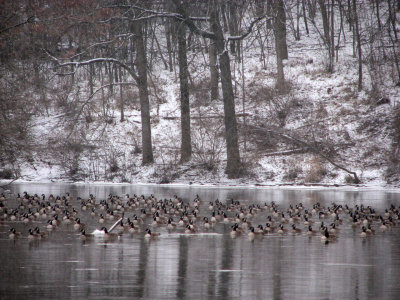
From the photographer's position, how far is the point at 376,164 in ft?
104

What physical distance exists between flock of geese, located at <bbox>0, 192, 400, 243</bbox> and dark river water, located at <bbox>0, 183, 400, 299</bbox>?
0.53 feet

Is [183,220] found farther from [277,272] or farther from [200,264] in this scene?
[277,272]

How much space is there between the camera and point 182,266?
36.0 ft

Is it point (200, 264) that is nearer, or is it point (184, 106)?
point (200, 264)

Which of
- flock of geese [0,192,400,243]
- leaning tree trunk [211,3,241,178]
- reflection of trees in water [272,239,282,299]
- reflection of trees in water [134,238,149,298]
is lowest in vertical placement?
reflection of trees in water [272,239,282,299]

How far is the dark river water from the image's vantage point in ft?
29.1

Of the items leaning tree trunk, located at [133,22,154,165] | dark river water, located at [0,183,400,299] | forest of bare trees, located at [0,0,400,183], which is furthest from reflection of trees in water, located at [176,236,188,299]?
leaning tree trunk, located at [133,22,154,165]

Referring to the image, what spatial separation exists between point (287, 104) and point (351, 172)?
12.8 m

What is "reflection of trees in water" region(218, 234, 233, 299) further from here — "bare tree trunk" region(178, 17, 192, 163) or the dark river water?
"bare tree trunk" region(178, 17, 192, 163)

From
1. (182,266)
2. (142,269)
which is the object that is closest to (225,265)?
(182,266)

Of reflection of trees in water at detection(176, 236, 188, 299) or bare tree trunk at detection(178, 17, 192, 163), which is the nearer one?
reflection of trees in water at detection(176, 236, 188, 299)

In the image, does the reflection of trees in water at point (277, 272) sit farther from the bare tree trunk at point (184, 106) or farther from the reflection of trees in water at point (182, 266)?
the bare tree trunk at point (184, 106)

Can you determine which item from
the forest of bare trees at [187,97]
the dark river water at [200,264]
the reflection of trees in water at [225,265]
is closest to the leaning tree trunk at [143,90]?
the forest of bare trees at [187,97]

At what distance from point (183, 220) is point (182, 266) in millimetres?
6190
